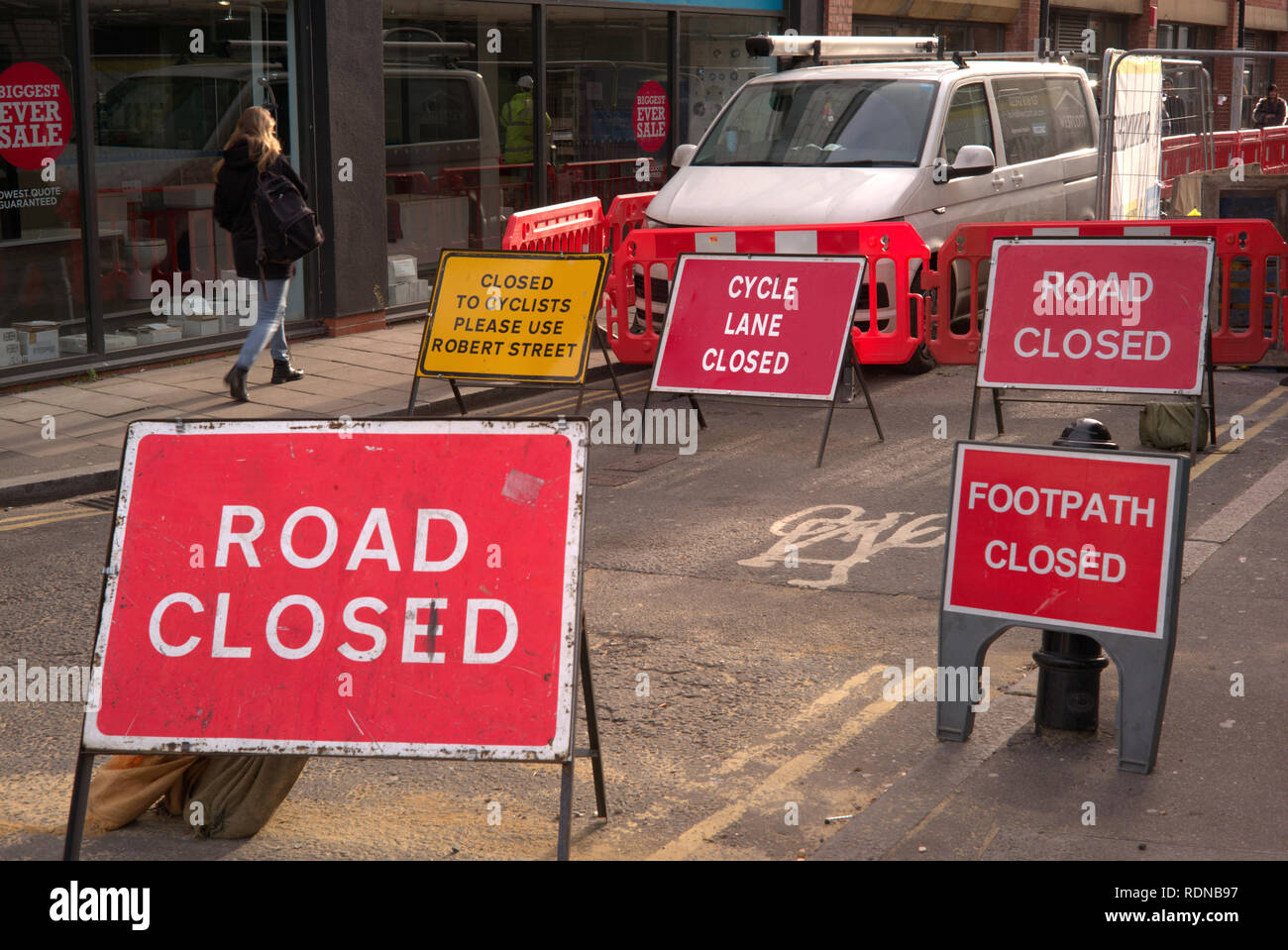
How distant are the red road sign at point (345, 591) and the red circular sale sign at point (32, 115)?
7111mm

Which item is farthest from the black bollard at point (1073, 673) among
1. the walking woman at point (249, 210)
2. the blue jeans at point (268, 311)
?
the blue jeans at point (268, 311)

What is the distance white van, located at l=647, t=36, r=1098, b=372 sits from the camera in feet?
36.0

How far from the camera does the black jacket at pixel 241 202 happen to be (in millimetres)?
10094

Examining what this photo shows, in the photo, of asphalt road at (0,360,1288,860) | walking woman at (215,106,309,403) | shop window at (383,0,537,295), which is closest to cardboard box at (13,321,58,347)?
walking woman at (215,106,309,403)

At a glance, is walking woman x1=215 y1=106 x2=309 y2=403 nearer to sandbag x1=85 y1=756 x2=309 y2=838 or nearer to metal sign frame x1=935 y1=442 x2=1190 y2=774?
sandbag x1=85 y1=756 x2=309 y2=838

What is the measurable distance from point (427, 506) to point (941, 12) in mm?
19685

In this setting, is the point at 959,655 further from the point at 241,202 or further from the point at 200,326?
the point at 200,326

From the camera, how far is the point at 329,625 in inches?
153

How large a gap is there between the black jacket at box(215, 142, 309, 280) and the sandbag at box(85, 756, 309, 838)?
20.6ft

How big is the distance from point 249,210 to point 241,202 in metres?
0.08

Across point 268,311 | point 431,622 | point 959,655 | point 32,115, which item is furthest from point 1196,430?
point 32,115

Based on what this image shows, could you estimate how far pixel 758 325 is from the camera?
8.96 metres
